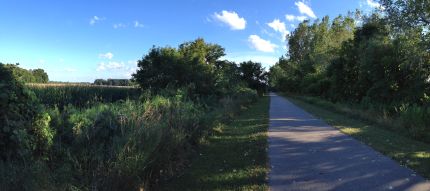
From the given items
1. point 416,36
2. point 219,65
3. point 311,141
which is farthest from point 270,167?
point 219,65

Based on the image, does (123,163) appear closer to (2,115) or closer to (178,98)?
(2,115)

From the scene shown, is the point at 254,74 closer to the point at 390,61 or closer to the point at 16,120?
the point at 390,61

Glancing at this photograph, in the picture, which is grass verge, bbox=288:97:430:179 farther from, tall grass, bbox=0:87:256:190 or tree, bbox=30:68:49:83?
tree, bbox=30:68:49:83

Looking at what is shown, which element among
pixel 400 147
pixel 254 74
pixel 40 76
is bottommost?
pixel 400 147

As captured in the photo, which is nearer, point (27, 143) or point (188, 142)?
point (27, 143)

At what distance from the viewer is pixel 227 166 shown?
9531 millimetres

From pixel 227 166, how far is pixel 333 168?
2.20 metres

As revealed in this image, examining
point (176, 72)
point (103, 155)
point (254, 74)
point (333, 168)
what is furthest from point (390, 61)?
point (254, 74)

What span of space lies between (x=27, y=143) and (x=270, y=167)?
5173 mm

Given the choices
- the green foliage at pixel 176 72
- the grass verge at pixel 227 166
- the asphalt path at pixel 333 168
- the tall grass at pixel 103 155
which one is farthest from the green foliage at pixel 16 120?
the green foliage at pixel 176 72

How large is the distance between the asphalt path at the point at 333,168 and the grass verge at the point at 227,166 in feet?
1.00

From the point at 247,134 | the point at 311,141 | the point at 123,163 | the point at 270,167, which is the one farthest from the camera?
the point at 247,134

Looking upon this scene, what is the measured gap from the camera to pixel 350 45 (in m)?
33.9

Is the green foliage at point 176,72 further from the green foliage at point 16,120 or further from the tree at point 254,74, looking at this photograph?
the tree at point 254,74
